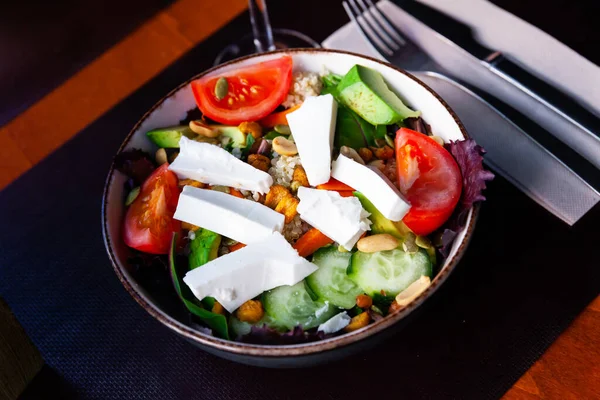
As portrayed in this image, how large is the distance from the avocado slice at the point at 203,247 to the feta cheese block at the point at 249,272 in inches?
2.3

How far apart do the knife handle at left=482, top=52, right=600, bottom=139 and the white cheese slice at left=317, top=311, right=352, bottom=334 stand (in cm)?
72

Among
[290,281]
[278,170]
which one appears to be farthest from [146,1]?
[290,281]

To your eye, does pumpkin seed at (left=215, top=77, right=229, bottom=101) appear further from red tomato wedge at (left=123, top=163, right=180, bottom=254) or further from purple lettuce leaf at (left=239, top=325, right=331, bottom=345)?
purple lettuce leaf at (left=239, top=325, right=331, bottom=345)

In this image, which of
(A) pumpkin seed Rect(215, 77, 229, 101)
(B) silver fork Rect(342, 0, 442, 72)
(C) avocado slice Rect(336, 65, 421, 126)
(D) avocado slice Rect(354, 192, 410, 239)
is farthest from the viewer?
(B) silver fork Rect(342, 0, 442, 72)

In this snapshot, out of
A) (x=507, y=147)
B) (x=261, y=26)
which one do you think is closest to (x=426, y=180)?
(x=507, y=147)

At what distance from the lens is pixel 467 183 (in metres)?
1.21

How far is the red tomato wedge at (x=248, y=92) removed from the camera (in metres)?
1.43

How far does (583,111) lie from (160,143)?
100cm

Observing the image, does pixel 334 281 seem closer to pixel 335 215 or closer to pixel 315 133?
pixel 335 215

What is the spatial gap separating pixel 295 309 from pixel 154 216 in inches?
14.3

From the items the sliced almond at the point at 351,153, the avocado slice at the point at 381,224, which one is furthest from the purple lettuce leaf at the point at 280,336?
the sliced almond at the point at 351,153

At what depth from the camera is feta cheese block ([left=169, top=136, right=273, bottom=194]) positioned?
50.0 inches

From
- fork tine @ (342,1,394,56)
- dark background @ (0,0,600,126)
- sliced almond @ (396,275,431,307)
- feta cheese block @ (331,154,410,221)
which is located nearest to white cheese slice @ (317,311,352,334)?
sliced almond @ (396,275,431,307)

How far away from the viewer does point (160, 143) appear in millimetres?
1450
